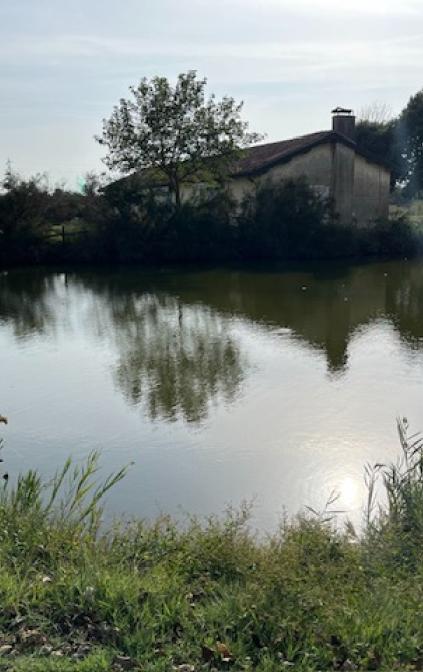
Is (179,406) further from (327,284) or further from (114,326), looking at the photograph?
(327,284)

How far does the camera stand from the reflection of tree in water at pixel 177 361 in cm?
834

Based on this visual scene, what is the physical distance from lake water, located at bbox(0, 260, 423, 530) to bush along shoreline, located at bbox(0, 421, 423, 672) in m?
0.98

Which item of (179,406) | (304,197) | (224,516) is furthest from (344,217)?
(224,516)

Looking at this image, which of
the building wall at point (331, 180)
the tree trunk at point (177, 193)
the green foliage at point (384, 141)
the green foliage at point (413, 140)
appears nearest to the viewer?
the tree trunk at point (177, 193)

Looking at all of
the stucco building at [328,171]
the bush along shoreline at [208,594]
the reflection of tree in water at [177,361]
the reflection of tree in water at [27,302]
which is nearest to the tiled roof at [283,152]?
the stucco building at [328,171]

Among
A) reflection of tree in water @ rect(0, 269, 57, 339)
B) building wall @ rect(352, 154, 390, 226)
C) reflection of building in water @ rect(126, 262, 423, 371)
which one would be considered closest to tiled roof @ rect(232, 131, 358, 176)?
building wall @ rect(352, 154, 390, 226)

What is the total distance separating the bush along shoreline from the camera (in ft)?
9.62

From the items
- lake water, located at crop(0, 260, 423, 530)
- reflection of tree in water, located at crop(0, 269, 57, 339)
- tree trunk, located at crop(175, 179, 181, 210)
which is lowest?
lake water, located at crop(0, 260, 423, 530)

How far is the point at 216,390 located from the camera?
8.73m

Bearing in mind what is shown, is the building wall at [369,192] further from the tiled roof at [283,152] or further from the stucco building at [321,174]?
the tiled roof at [283,152]

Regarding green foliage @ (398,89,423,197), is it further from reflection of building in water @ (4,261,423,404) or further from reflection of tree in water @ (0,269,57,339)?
reflection of tree in water @ (0,269,57,339)

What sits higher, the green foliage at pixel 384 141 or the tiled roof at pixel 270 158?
the green foliage at pixel 384 141

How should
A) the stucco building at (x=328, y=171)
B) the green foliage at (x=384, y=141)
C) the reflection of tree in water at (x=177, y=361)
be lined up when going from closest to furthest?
the reflection of tree in water at (x=177, y=361) → the stucco building at (x=328, y=171) → the green foliage at (x=384, y=141)

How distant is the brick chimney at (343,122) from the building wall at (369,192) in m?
1.90
